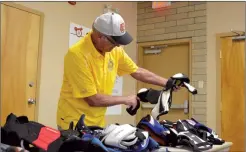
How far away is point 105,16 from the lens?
66.5 inches

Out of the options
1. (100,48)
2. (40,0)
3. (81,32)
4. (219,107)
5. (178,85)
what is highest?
(40,0)

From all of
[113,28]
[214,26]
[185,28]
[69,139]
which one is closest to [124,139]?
[69,139]

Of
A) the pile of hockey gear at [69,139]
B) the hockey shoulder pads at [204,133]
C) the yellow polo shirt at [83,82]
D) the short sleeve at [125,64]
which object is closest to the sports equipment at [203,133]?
the hockey shoulder pads at [204,133]

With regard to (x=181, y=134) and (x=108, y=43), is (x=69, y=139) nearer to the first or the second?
(x=181, y=134)

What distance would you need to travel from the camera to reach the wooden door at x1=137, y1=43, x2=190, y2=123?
4613 mm

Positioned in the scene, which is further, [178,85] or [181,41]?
[181,41]

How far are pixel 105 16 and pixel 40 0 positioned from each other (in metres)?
1.96

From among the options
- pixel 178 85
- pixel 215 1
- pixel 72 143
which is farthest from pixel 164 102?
pixel 215 1

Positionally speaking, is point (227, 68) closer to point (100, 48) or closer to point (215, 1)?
point (215, 1)

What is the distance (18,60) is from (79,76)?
1.67m

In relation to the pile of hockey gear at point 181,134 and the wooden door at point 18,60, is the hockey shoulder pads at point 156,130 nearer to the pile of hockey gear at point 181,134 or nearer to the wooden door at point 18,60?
the pile of hockey gear at point 181,134

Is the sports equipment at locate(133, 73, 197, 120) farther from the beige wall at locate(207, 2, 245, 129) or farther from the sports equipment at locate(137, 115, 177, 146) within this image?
the beige wall at locate(207, 2, 245, 129)

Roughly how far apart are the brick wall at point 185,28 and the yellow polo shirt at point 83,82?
2.73 metres

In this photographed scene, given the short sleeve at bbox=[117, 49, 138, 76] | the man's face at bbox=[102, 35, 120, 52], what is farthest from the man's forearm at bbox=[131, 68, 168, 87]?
the man's face at bbox=[102, 35, 120, 52]
